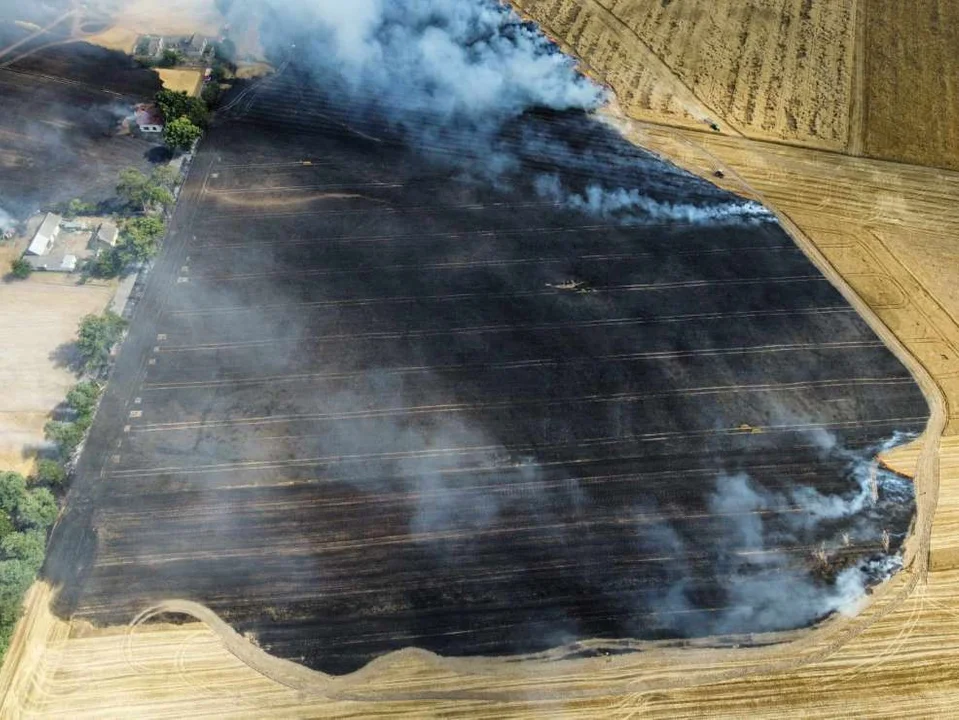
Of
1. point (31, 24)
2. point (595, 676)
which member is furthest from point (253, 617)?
point (31, 24)

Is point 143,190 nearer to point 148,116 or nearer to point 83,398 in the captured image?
point 148,116

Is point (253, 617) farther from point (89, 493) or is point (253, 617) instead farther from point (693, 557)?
point (693, 557)

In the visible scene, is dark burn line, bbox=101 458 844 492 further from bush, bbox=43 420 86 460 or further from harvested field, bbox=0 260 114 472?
harvested field, bbox=0 260 114 472

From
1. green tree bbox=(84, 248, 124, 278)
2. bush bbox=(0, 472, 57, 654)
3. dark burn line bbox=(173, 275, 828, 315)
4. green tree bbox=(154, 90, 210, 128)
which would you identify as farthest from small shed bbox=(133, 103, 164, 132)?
bush bbox=(0, 472, 57, 654)

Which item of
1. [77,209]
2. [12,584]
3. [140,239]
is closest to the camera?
[12,584]

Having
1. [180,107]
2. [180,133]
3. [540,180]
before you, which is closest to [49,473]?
[180,133]

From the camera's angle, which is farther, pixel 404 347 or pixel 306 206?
pixel 306 206

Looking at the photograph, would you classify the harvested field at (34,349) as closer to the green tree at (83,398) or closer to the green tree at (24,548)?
the green tree at (83,398)
